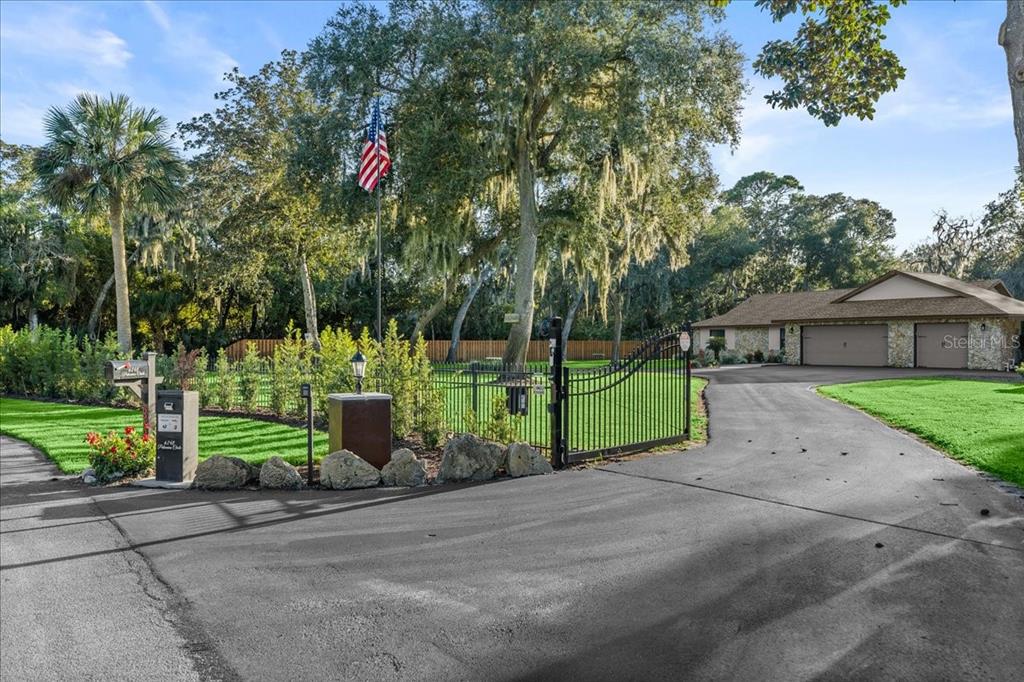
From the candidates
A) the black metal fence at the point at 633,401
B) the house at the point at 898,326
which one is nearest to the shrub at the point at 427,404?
the black metal fence at the point at 633,401

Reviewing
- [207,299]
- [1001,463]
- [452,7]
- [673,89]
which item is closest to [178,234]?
[207,299]

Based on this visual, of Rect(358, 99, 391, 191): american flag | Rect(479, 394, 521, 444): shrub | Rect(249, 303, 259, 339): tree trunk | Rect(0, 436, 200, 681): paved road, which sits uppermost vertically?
Rect(358, 99, 391, 191): american flag

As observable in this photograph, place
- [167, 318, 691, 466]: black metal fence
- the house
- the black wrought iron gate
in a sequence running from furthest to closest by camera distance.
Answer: the house < [167, 318, 691, 466]: black metal fence < the black wrought iron gate

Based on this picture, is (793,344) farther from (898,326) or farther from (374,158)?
(374,158)

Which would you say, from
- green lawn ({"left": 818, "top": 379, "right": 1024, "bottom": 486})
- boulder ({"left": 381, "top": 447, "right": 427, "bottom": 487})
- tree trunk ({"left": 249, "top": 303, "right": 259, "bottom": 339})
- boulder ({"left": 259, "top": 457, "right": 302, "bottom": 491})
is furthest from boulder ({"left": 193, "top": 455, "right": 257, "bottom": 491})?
tree trunk ({"left": 249, "top": 303, "right": 259, "bottom": 339})

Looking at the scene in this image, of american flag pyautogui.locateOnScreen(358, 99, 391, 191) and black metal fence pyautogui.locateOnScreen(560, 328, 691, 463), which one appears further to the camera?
american flag pyautogui.locateOnScreen(358, 99, 391, 191)

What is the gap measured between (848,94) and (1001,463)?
5.26m

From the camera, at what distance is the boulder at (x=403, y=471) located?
7.28 metres

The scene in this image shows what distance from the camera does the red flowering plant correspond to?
7574 mm

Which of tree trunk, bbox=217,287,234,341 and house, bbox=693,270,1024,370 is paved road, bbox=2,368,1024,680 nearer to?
house, bbox=693,270,1024,370

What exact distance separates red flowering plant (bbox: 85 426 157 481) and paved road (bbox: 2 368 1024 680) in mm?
853

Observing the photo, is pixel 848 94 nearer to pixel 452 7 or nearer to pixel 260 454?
pixel 260 454

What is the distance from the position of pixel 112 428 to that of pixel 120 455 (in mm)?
5140

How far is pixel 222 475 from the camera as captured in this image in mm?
7156
